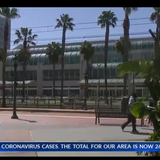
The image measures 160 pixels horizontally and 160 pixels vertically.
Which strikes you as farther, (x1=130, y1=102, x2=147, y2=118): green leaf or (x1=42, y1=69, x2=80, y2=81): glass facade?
(x1=42, y1=69, x2=80, y2=81): glass facade

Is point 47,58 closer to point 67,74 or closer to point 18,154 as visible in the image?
point 67,74

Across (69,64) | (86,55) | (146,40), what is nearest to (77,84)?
(69,64)

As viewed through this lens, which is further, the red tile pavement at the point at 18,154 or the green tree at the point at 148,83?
the red tile pavement at the point at 18,154

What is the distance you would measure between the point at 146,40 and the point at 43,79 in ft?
90.8

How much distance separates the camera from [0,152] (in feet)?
27.3

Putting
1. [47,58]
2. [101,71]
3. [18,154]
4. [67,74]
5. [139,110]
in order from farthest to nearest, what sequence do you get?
[47,58], [67,74], [101,71], [18,154], [139,110]

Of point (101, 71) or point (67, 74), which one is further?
point (67, 74)

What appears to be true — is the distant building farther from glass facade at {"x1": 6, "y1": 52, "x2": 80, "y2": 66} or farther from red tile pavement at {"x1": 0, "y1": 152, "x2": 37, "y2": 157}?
red tile pavement at {"x1": 0, "y1": 152, "x2": 37, "y2": 157}

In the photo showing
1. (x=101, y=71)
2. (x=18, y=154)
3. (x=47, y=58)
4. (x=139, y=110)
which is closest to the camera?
(x=139, y=110)

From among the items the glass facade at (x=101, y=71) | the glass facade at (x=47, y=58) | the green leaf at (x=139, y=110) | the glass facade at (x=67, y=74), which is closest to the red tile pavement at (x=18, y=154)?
the green leaf at (x=139, y=110)

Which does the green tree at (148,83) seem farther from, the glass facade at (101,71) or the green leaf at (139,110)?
the glass facade at (101,71)

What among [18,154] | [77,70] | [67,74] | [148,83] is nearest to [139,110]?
[148,83]

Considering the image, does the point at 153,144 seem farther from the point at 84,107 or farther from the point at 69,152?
the point at 84,107

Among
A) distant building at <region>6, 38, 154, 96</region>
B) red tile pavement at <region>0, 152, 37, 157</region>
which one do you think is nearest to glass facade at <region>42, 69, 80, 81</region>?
distant building at <region>6, 38, 154, 96</region>
